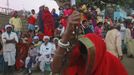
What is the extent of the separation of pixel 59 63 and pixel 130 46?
45.5 ft

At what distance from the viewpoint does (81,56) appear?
2426 mm

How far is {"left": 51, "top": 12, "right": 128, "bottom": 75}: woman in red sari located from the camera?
2291 mm

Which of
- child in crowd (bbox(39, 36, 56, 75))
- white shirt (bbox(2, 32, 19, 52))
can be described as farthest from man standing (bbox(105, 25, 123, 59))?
white shirt (bbox(2, 32, 19, 52))

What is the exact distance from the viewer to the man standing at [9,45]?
39.0 feet

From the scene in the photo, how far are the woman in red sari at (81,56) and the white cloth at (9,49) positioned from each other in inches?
379

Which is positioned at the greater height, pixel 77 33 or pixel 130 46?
pixel 77 33

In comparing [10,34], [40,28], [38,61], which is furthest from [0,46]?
[40,28]

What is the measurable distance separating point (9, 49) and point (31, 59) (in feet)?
2.52

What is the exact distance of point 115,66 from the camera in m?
2.54

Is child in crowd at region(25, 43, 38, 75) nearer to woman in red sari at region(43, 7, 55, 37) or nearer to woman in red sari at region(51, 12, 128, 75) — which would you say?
woman in red sari at region(43, 7, 55, 37)

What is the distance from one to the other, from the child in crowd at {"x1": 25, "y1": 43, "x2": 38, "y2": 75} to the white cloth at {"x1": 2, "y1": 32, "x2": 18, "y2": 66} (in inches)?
19.3

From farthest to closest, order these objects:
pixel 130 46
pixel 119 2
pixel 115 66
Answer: pixel 119 2
pixel 130 46
pixel 115 66

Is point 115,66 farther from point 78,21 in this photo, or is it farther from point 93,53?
point 78,21

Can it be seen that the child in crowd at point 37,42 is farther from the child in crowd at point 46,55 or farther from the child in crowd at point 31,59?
the child in crowd at point 46,55
